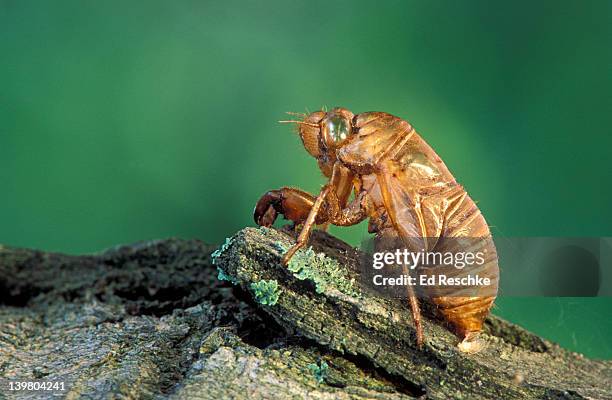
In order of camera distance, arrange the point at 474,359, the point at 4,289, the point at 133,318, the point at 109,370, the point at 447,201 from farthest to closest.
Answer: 1. the point at 4,289
2. the point at 447,201
3. the point at 133,318
4. the point at 474,359
5. the point at 109,370

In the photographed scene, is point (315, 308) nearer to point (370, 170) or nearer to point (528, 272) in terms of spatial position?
point (370, 170)

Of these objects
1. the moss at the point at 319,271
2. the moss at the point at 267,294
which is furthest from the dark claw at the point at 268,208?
the moss at the point at 267,294

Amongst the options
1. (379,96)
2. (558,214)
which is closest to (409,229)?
(379,96)

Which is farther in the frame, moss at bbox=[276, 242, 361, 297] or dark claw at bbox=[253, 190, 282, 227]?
dark claw at bbox=[253, 190, 282, 227]

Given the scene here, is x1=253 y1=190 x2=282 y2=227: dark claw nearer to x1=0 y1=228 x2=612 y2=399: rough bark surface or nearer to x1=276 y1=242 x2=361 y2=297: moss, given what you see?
x1=0 y1=228 x2=612 y2=399: rough bark surface

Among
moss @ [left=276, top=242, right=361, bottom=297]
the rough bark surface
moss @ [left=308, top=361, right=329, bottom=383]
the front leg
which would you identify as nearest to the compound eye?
the front leg

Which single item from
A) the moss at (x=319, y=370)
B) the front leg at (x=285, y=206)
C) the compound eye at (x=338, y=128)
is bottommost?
the moss at (x=319, y=370)

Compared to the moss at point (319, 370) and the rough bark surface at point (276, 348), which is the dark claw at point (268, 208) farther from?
the moss at point (319, 370)
